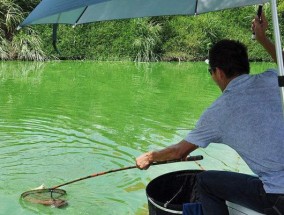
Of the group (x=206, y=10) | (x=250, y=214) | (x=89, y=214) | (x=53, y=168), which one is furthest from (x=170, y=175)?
(x=53, y=168)

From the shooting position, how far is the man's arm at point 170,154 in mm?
2303

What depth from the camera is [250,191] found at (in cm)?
Result: 217

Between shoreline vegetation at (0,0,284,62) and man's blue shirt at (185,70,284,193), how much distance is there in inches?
650

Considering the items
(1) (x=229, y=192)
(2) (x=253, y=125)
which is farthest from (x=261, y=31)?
(1) (x=229, y=192)

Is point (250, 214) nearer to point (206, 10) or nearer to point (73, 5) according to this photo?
point (73, 5)

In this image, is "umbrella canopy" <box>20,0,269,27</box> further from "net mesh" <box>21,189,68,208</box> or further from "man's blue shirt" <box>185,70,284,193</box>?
"net mesh" <box>21,189,68,208</box>

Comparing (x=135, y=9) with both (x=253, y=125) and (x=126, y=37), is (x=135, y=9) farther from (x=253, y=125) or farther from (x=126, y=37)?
(x=126, y=37)

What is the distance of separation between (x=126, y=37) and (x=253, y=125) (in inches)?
745

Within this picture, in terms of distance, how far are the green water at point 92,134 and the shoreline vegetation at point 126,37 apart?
5.45 m

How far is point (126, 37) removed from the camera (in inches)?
816

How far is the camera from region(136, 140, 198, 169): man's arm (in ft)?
7.55

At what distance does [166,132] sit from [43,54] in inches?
496

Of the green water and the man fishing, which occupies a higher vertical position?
the man fishing

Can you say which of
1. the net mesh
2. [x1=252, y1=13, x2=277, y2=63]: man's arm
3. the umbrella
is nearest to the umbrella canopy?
the umbrella
